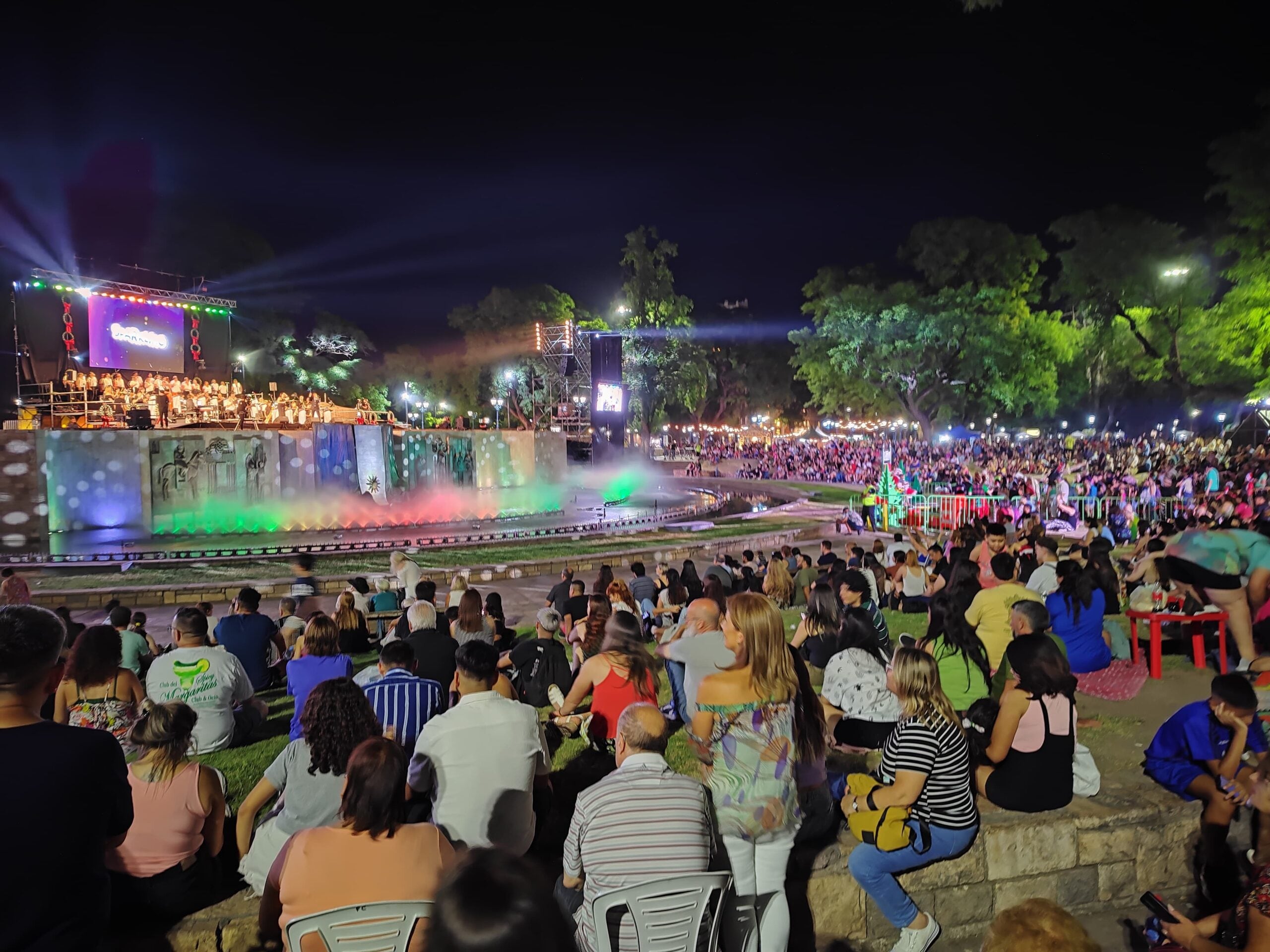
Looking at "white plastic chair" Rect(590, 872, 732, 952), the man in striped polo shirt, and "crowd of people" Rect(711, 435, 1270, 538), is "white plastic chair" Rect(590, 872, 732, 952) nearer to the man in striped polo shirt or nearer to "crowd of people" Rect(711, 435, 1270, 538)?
the man in striped polo shirt

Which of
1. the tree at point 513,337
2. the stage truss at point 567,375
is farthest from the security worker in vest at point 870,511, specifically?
the tree at point 513,337

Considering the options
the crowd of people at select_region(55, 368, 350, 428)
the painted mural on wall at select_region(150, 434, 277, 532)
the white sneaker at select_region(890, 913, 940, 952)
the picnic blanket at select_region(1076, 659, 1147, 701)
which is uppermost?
the crowd of people at select_region(55, 368, 350, 428)

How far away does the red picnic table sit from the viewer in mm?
7215

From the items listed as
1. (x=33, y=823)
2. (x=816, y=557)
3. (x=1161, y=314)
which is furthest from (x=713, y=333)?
(x=33, y=823)

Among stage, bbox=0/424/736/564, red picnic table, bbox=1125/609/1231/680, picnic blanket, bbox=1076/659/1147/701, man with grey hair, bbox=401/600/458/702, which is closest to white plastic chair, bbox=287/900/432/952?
man with grey hair, bbox=401/600/458/702

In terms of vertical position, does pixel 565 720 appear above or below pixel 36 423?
below

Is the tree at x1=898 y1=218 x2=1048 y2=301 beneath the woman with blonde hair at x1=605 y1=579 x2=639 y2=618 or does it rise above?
above

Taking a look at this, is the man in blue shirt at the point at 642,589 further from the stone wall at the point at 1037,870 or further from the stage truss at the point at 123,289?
the stage truss at the point at 123,289

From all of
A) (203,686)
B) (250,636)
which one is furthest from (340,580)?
(203,686)

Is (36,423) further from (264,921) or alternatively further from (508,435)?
(264,921)

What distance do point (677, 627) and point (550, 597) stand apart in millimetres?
4092

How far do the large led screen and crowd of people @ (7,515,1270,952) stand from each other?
32952 millimetres

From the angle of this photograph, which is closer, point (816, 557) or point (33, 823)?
point (33, 823)

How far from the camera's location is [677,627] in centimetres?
630
